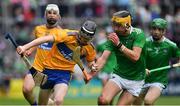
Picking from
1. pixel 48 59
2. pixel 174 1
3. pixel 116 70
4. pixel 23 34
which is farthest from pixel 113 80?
pixel 174 1

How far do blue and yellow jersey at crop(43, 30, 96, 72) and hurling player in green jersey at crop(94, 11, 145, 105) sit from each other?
0.39m

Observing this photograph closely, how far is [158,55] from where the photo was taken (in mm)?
16547

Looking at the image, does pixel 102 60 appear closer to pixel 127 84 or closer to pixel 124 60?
pixel 124 60

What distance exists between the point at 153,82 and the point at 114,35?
8.75 ft

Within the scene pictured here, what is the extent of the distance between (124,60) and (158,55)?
1.87 meters

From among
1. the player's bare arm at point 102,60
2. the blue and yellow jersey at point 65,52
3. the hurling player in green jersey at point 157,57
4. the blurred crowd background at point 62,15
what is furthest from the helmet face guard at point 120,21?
the blurred crowd background at point 62,15

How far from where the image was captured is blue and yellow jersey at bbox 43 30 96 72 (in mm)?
14672

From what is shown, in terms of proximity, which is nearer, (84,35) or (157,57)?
(84,35)

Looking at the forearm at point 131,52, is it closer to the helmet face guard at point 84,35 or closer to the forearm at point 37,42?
the helmet face guard at point 84,35

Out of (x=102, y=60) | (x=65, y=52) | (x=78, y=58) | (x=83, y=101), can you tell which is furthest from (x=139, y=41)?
(x=83, y=101)

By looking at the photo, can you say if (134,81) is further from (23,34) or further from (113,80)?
(23,34)

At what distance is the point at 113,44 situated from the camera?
47.5 feet

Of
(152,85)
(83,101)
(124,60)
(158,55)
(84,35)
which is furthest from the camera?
(83,101)

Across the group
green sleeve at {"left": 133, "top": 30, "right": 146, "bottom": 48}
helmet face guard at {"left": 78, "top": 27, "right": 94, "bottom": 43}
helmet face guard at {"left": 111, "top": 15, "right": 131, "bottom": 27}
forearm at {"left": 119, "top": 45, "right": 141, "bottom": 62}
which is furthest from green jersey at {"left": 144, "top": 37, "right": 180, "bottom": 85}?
helmet face guard at {"left": 78, "top": 27, "right": 94, "bottom": 43}
